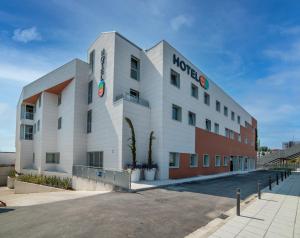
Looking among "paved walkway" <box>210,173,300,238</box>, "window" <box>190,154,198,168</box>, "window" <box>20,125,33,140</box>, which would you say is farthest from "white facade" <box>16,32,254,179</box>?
"paved walkway" <box>210,173,300,238</box>

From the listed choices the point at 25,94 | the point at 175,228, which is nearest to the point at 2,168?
the point at 25,94

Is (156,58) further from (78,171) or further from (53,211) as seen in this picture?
(53,211)

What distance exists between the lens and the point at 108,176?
15148 mm

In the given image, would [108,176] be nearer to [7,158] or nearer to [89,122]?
[89,122]

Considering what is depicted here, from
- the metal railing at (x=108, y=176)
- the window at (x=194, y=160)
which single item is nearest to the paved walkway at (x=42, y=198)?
the metal railing at (x=108, y=176)

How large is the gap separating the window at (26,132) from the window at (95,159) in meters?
14.7

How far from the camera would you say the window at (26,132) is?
107 ft

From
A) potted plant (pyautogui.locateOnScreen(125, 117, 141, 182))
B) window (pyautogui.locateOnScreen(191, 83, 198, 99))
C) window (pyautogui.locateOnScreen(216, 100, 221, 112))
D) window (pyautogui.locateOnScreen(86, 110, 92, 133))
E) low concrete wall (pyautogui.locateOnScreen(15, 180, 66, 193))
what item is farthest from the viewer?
window (pyautogui.locateOnScreen(216, 100, 221, 112))

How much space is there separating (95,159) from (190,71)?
13649 millimetres

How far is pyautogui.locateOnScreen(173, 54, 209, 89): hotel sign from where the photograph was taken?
2311 centimetres

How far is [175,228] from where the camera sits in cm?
693

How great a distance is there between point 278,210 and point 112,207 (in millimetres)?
6512

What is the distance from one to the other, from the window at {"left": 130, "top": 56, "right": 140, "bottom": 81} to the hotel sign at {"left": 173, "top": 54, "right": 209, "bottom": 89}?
371 cm

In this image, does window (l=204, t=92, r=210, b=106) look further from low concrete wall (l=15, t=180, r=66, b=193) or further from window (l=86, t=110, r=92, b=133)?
low concrete wall (l=15, t=180, r=66, b=193)
